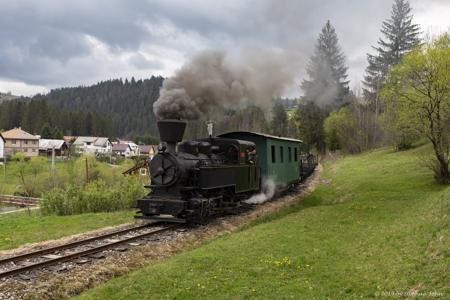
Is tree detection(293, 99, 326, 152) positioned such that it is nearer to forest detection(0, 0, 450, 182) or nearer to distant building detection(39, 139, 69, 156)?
forest detection(0, 0, 450, 182)

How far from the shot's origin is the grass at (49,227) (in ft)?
45.1

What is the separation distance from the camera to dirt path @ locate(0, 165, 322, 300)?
7.54 m

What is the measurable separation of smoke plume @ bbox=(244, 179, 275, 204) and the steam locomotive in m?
0.59

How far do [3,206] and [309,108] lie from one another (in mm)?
43682

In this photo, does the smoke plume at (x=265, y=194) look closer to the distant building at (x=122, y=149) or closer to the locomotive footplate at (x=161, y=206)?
the locomotive footplate at (x=161, y=206)

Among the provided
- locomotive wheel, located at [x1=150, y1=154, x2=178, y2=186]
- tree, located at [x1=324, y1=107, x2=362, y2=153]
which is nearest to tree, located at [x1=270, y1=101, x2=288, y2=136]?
tree, located at [x1=324, y1=107, x2=362, y2=153]

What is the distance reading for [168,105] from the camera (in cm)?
1536

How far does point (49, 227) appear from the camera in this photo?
17.2 metres

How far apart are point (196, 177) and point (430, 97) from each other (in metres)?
13.5

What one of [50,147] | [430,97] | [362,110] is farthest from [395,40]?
[50,147]

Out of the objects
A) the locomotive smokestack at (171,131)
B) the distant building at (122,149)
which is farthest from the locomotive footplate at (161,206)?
the distant building at (122,149)

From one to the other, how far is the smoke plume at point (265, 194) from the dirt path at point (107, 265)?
149 inches

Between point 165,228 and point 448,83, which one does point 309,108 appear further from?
point 165,228

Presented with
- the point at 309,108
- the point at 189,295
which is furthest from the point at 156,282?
the point at 309,108
